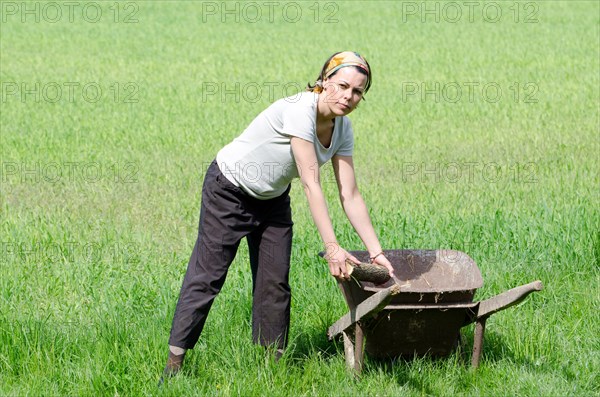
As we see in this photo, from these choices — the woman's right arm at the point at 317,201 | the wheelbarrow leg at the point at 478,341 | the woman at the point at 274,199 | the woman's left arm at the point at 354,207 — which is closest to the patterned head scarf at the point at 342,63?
the woman at the point at 274,199

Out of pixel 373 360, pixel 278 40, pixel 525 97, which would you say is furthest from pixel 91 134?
pixel 278 40

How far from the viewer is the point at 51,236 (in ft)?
21.0

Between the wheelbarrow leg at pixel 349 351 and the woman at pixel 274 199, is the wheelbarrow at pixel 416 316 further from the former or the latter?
the woman at pixel 274 199

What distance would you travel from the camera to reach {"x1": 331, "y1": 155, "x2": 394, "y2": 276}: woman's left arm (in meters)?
4.10

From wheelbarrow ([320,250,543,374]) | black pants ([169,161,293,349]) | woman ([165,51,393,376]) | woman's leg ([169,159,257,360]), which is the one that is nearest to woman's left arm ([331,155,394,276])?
woman ([165,51,393,376])

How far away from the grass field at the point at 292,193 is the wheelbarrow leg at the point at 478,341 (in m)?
0.08

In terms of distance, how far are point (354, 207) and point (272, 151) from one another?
0.43 metres

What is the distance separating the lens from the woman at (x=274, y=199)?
12.5 ft

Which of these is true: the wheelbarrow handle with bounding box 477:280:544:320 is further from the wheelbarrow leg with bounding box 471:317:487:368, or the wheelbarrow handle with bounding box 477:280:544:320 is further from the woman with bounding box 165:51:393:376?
the woman with bounding box 165:51:393:376

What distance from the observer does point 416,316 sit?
12.9 ft

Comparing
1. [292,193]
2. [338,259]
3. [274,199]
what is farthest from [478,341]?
[292,193]

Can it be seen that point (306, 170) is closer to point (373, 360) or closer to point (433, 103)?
point (373, 360)

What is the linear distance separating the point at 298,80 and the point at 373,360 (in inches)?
377

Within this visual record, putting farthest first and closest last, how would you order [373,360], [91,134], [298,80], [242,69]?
[242,69], [298,80], [91,134], [373,360]
